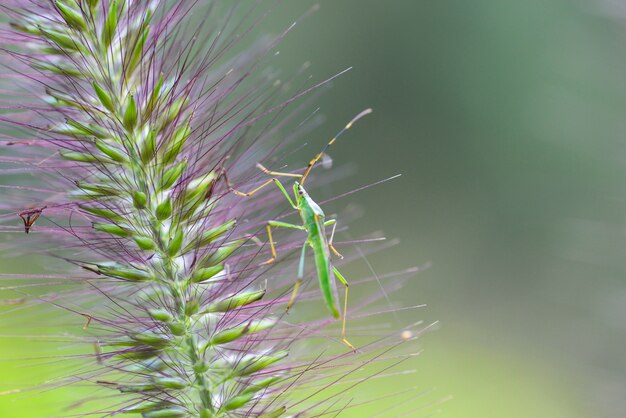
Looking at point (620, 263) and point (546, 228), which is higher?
point (546, 228)

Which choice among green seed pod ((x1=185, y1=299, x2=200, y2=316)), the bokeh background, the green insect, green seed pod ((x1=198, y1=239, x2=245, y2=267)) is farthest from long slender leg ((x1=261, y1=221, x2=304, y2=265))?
the bokeh background

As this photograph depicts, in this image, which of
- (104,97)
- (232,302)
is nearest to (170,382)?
(232,302)

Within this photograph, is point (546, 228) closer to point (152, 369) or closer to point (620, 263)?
point (620, 263)

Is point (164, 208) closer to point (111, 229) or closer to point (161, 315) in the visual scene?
point (111, 229)

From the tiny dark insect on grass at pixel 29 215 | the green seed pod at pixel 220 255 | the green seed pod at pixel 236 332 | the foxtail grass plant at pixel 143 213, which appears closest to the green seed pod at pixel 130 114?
the foxtail grass plant at pixel 143 213

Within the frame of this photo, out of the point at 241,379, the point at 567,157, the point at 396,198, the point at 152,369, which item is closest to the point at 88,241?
the point at 152,369

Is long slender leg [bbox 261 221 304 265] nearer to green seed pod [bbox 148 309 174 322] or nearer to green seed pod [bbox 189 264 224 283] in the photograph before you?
green seed pod [bbox 189 264 224 283]

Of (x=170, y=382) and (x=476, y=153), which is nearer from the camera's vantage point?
(x=170, y=382)
